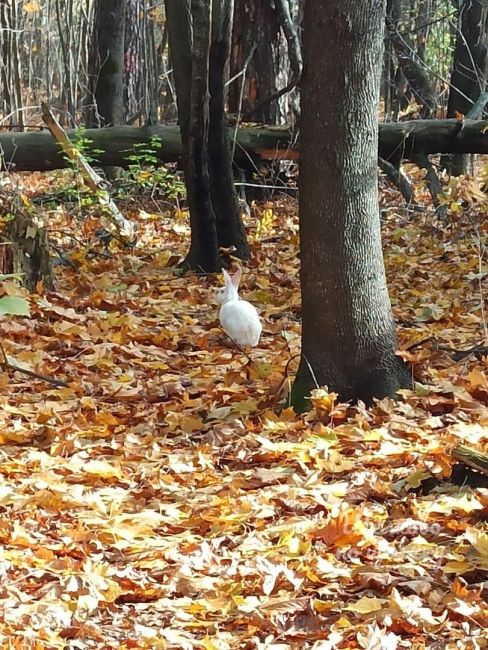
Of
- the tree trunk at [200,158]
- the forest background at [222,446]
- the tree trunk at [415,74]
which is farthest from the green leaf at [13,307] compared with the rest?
the tree trunk at [415,74]

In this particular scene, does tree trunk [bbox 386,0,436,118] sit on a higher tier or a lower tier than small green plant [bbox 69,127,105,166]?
higher

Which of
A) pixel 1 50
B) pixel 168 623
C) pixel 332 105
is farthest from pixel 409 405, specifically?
pixel 1 50

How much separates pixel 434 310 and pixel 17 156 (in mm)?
5649

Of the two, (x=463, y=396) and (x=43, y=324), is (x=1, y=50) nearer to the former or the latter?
(x=43, y=324)

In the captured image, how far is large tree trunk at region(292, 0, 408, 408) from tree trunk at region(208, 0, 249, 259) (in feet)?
11.3


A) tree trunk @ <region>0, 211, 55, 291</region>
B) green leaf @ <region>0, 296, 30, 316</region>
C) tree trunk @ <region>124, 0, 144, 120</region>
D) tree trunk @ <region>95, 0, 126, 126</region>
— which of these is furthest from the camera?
tree trunk @ <region>124, 0, 144, 120</region>

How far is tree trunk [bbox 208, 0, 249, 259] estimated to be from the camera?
7.48 meters

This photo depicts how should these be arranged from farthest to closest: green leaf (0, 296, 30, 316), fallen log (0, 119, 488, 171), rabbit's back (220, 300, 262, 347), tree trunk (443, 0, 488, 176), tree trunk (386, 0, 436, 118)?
1. tree trunk (386, 0, 436, 118)
2. tree trunk (443, 0, 488, 176)
3. fallen log (0, 119, 488, 171)
4. rabbit's back (220, 300, 262, 347)
5. green leaf (0, 296, 30, 316)

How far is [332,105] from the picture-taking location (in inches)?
164

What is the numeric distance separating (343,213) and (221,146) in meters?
3.90

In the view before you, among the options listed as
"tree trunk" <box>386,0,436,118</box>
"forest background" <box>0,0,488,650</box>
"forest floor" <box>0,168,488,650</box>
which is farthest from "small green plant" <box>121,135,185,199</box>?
"tree trunk" <box>386,0,436,118</box>

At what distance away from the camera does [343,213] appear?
13.9 feet

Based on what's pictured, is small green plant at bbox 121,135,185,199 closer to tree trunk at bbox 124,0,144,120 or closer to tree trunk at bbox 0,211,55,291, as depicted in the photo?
tree trunk at bbox 0,211,55,291

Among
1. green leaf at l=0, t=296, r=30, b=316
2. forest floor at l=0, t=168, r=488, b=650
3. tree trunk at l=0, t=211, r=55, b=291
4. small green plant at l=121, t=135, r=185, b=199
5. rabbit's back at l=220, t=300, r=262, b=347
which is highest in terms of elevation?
small green plant at l=121, t=135, r=185, b=199
